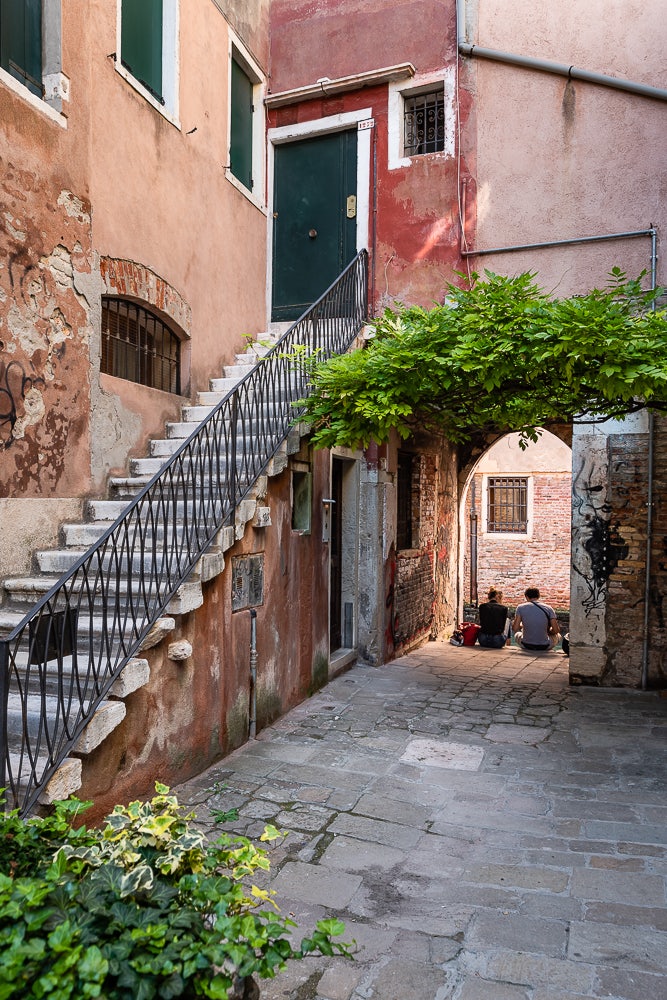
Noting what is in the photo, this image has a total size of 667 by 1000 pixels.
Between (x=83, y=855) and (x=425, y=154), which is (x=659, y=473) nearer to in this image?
(x=425, y=154)

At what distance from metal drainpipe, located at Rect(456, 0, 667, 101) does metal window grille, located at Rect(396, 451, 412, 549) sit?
510 centimetres

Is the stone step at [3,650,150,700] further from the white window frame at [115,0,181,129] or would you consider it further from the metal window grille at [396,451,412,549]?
the metal window grille at [396,451,412,549]

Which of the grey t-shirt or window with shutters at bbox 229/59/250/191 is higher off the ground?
window with shutters at bbox 229/59/250/191

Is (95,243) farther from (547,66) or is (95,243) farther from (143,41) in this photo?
(547,66)

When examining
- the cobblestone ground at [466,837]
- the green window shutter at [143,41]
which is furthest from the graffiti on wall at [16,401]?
the green window shutter at [143,41]

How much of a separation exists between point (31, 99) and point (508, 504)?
1416 centimetres

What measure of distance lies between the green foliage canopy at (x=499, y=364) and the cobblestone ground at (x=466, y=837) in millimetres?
2772

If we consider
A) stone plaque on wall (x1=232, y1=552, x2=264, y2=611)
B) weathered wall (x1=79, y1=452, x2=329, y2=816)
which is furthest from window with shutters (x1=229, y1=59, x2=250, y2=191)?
stone plaque on wall (x1=232, y1=552, x2=264, y2=611)

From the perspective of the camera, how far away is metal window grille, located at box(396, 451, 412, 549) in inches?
422

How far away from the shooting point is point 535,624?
1111 centimetres

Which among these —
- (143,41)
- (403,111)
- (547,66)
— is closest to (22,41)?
(143,41)

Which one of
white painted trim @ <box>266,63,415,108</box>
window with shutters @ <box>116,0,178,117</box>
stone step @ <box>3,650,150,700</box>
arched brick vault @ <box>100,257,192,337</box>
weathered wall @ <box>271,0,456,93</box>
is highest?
weathered wall @ <box>271,0,456,93</box>

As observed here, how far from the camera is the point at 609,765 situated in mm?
5660

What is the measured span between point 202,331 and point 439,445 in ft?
18.8
